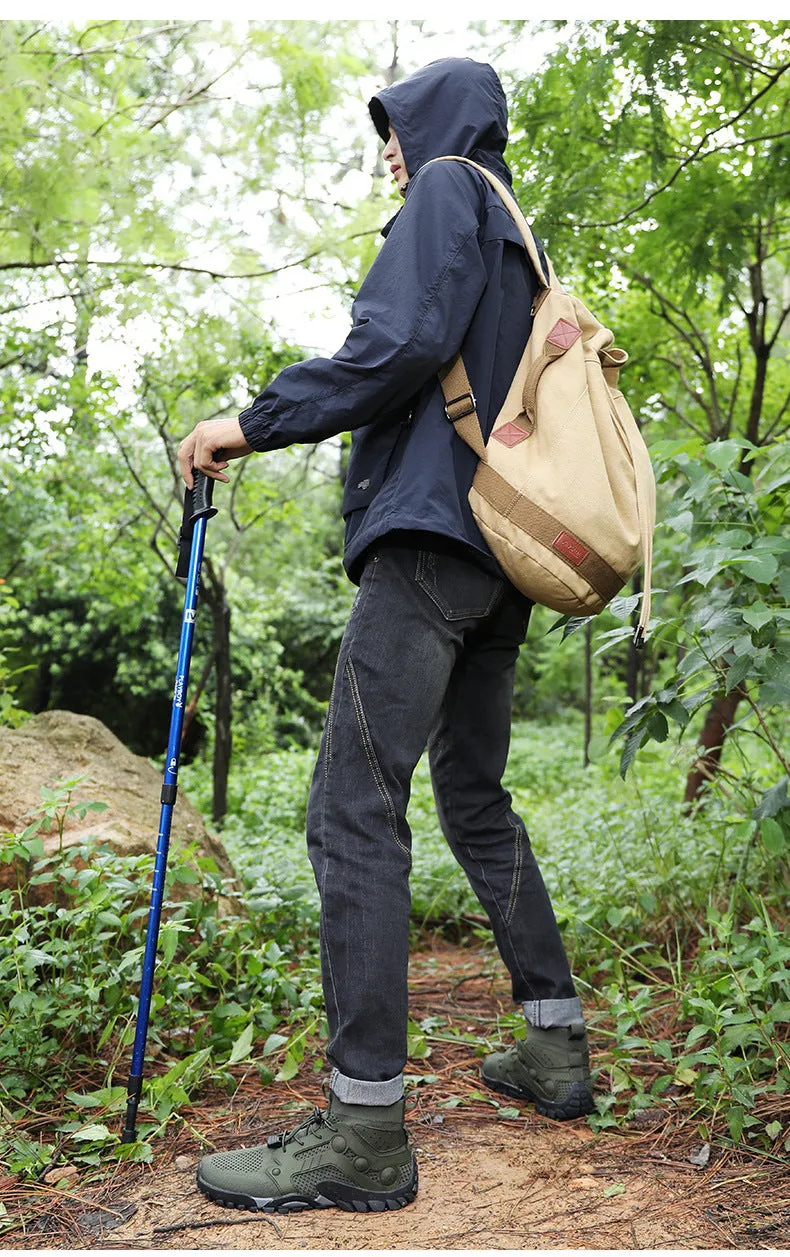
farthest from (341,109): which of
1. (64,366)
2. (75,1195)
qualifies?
(75,1195)

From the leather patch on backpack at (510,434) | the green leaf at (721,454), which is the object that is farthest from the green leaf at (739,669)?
the leather patch on backpack at (510,434)

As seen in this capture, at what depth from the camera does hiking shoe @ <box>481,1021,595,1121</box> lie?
2.18 meters

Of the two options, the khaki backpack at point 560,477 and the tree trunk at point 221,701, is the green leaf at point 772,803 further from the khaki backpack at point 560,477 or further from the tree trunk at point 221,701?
the tree trunk at point 221,701

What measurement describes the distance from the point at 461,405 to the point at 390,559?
1.03 ft

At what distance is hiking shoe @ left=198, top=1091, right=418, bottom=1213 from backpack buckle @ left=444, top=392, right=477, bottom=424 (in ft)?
4.06

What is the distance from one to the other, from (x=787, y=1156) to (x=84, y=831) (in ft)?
6.15

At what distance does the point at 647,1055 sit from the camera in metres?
2.47

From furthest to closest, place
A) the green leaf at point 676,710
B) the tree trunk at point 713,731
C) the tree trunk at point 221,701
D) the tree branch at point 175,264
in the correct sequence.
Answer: the tree trunk at point 221,701 → the tree branch at point 175,264 → the tree trunk at point 713,731 → the green leaf at point 676,710

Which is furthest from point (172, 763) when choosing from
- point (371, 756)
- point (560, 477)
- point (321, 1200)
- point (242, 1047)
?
point (560, 477)

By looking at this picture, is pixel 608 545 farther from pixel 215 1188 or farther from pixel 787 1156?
pixel 215 1188

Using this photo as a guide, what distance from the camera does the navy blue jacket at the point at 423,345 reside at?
183 cm

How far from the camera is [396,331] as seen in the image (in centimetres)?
181

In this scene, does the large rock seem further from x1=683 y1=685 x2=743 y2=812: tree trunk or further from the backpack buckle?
x1=683 y1=685 x2=743 y2=812: tree trunk

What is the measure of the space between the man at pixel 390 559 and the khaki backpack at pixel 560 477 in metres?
0.04
